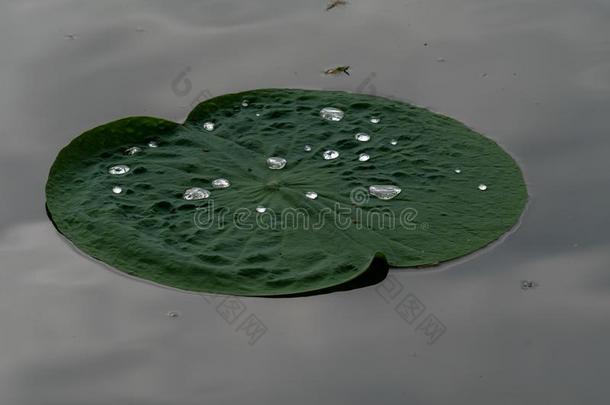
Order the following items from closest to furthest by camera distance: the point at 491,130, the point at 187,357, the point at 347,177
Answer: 1. the point at 187,357
2. the point at 347,177
3. the point at 491,130

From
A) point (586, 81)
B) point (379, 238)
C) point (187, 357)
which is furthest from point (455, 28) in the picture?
point (187, 357)

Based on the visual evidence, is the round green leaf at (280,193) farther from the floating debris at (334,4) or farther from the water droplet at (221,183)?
the floating debris at (334,4)

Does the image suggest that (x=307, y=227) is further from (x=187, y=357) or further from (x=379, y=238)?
(x=187, y=357)

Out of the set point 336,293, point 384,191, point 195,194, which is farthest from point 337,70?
point 336,293

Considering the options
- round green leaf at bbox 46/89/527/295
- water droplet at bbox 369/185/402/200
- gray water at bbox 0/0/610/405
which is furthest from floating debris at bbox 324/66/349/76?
water droplet at bbox 369/185/402/200

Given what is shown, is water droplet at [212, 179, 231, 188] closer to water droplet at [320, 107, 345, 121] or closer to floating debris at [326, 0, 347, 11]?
water droplet at [320, 107, 345, 121]

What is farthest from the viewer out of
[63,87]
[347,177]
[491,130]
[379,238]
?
[63,87]

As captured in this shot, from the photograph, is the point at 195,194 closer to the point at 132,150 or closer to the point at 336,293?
the point at 132,150

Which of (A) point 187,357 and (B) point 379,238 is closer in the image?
(A) point 187,357
